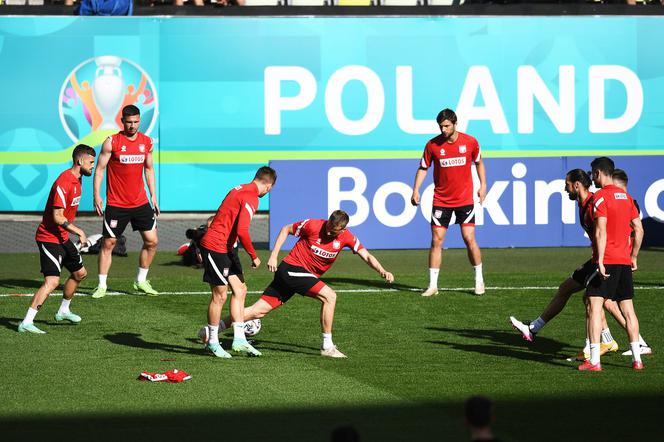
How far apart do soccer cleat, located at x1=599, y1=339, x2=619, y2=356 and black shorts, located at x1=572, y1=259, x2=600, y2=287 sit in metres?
0.74

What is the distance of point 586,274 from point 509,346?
158cm

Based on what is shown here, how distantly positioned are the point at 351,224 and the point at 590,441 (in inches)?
501

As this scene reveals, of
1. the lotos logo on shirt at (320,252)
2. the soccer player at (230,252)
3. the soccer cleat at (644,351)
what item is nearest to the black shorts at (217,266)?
the soccer player at (230,252)

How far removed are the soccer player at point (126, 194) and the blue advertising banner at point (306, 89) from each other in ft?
23.7

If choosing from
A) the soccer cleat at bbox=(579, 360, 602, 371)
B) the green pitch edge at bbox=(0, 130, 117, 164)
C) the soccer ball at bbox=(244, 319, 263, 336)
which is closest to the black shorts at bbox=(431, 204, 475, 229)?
the soccer ball at bbox=(244, 319, 263, 336)

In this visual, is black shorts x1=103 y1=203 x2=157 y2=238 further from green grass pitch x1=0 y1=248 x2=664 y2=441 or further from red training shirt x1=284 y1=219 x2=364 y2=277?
red training shirt x1=284 y1=219 x2=364 y2=277

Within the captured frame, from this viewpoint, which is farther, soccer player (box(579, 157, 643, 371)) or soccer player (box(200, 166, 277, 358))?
soccer player (box(200, 166, 277, 358))

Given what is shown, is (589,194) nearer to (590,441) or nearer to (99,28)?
(590,441)

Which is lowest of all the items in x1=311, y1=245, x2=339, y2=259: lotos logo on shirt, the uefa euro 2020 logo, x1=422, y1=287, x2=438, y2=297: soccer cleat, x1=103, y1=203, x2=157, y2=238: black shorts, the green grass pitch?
the green grass pitch

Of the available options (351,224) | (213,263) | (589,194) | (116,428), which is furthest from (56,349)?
(351,224)

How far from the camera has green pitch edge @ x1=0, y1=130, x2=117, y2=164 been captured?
23547 mm

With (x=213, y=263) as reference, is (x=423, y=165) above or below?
above

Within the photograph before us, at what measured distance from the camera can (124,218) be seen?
54.2 feet

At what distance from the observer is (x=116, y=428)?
9266 millimetres
